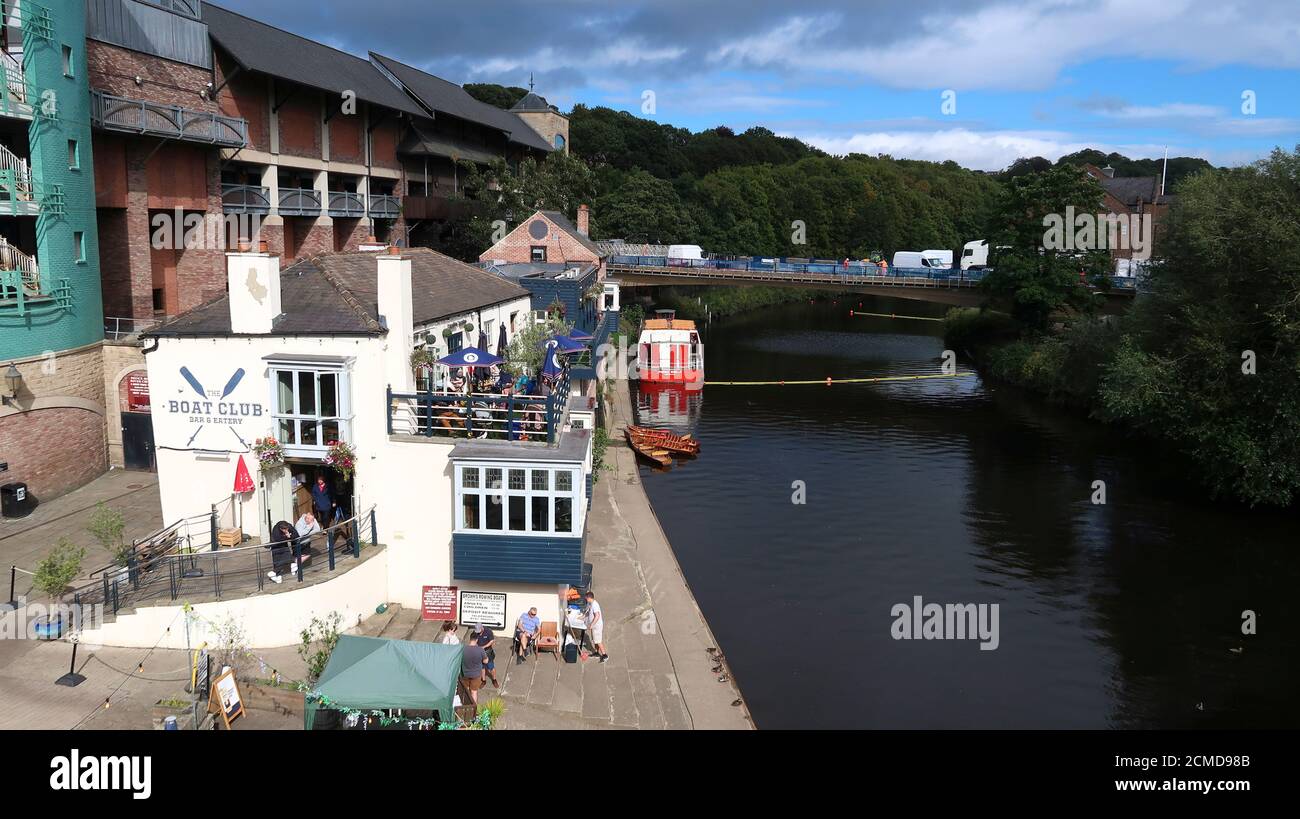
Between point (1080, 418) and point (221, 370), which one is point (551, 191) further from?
point (221, 370)

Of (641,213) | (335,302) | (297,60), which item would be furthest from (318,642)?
(641,213)

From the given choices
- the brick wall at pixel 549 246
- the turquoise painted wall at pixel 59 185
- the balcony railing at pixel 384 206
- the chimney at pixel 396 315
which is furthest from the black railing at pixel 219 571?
the balcony railing at pixel 384 206

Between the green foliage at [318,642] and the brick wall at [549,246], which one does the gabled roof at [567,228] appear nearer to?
the brick wall at [549,246]

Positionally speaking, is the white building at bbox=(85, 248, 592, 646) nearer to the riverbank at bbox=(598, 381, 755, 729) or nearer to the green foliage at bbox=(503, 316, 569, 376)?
the riverbank at bbox=(598, 381, 755, 729)

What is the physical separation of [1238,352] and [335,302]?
1123 inches

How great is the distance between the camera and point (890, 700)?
65.0 ft

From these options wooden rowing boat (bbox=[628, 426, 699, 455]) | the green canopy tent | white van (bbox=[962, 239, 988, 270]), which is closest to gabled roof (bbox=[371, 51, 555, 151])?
wooden rowing boat (bbox=[628, 426, 699, 455])

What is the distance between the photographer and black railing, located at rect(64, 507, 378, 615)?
55.2 ft

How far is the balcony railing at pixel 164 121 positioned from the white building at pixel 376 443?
1554 cm

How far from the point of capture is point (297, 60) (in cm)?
4634
